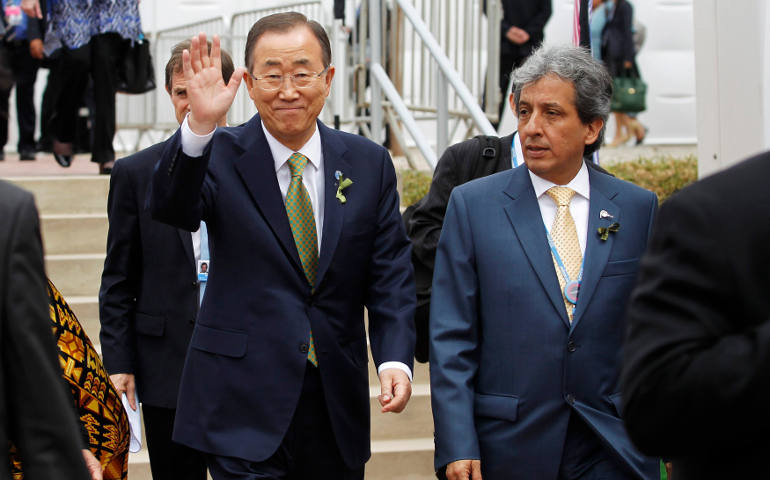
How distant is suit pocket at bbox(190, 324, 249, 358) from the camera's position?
11.8 ft

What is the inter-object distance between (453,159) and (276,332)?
3.41ft

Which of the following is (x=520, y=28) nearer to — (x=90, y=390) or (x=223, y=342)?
(x=223, y=342)

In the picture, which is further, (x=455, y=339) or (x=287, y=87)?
(x=287, y=87)

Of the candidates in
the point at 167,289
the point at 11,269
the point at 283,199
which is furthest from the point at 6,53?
the point at 11,269

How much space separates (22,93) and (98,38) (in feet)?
7.34

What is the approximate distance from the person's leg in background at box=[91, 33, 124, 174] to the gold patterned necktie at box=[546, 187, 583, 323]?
542 centimetres

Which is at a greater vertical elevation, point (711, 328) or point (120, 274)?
point (711, 328)

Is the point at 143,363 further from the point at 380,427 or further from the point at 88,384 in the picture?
the point at 380,427

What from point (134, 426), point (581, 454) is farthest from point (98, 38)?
point (581, 454)

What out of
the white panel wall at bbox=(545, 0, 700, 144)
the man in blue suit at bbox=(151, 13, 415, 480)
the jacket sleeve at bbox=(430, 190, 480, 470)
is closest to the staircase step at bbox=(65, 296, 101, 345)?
the man in blue suit at bbox=(151, 13, 415, 480)

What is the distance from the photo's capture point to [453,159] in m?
4.27

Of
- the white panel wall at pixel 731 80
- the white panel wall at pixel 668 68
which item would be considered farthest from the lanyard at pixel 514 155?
the white panel wall at pixel 668 68

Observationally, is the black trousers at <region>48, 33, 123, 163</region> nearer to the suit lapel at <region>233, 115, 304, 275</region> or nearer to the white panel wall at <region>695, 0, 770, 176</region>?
the white panel wall at <region>695, 0, 770, 176</region>

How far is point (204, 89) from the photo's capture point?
3.32 m
